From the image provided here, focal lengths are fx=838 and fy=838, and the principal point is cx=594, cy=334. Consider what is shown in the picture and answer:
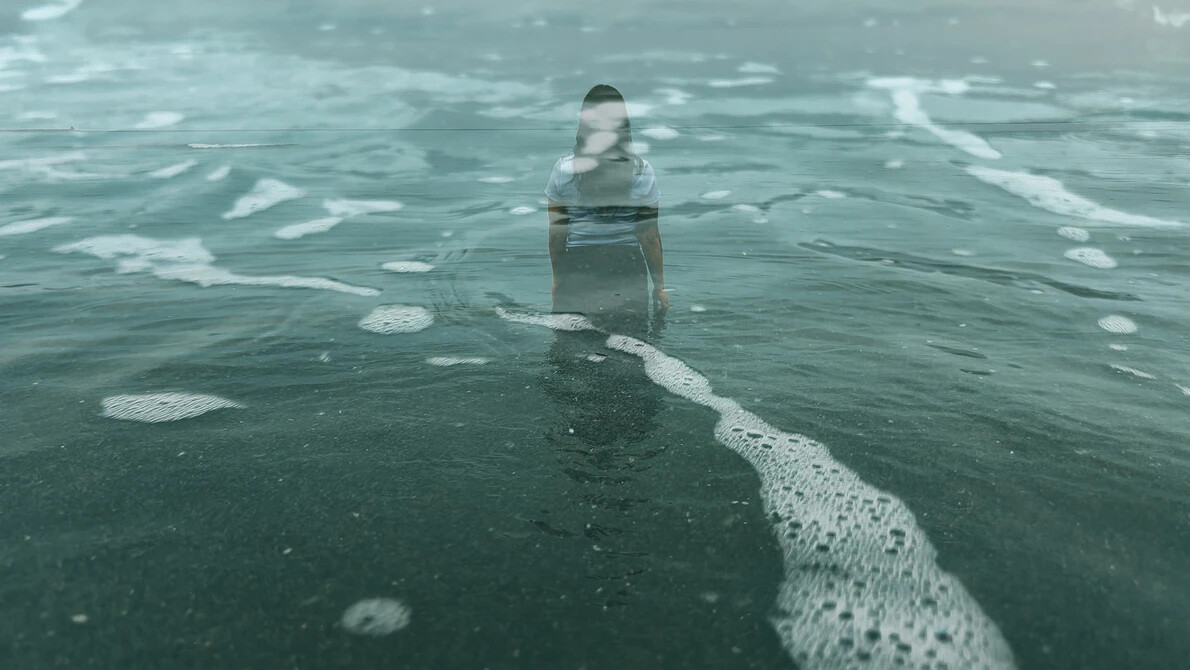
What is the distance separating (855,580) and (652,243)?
2.36 metres

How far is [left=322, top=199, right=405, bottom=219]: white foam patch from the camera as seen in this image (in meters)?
8.39

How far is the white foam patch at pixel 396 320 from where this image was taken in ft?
15.4

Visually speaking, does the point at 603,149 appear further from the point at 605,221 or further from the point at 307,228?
the point at 307,228

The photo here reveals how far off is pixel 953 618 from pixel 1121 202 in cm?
777

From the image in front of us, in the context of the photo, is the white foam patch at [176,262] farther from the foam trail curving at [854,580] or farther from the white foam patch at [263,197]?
the foam trail curving at [854,580]

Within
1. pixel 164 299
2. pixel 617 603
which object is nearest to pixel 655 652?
pixel 617 603

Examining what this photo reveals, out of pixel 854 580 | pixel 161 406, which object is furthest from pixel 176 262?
pixel 854 580

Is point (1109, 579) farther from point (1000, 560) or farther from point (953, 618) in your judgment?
point (953, 618)

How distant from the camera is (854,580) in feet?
7.73

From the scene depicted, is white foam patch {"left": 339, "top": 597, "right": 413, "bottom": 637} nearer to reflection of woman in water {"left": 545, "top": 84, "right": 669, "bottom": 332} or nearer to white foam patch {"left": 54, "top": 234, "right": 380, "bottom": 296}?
reflection of woman in water {"left": 545, "top": 84, "right": 669, "bottom": 332}

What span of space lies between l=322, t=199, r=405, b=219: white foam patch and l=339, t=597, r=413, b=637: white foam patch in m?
6.54

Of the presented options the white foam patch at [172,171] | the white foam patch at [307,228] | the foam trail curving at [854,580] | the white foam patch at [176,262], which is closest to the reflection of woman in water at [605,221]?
the foam trail curving at [854,580]

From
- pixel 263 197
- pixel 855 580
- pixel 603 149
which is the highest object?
pixel 603 149

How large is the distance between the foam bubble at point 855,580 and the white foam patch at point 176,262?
350 cm
